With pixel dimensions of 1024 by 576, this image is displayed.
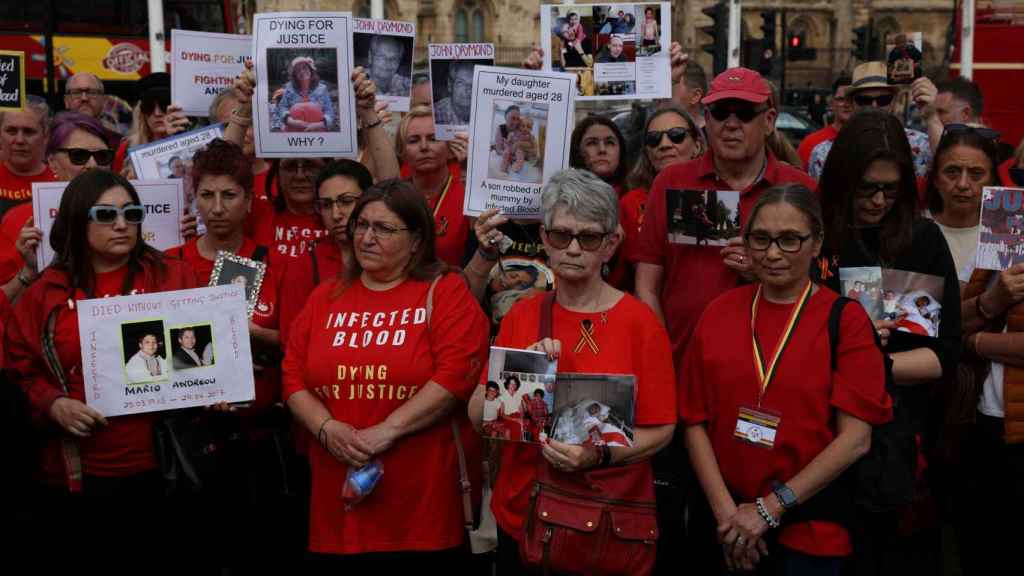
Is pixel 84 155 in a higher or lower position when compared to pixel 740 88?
lower

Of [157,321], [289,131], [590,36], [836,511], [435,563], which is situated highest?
[590,36]

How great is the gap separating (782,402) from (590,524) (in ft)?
2.48

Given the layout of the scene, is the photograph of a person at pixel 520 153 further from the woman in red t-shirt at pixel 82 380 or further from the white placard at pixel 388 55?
the woman in red t-shirt at pixel 82 380

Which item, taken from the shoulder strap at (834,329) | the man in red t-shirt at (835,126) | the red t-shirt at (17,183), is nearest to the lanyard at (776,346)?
the shoulder strap at (834,329)

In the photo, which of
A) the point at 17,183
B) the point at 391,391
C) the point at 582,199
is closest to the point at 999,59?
the point at 17,183

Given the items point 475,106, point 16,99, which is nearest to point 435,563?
point 475,106

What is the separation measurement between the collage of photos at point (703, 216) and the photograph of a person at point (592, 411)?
963mm

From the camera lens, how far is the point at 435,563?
445cm

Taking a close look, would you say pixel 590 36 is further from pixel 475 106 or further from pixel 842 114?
pixel 842 114

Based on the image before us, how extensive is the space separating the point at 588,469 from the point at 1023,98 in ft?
39.2

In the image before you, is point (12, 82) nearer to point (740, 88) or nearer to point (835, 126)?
point (740, 88)

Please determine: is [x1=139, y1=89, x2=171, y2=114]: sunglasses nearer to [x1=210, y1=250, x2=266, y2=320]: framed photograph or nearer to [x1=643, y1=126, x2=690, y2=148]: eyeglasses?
[x1=210, y1=250, x2=266, y2=320]: framed photograph

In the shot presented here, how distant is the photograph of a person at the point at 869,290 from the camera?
4.35 m

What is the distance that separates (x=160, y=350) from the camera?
4.68 m
